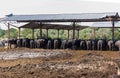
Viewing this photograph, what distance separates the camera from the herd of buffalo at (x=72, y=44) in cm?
2625

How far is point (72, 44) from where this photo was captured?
2786cm

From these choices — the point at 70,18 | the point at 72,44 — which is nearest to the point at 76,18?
the point at 70,18

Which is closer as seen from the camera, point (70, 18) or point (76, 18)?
point (76, 18)

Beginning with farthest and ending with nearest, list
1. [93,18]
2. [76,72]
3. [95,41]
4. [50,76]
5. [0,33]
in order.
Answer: [0,33] < [93,18] < [95,41] < [76,72] < [50,76]

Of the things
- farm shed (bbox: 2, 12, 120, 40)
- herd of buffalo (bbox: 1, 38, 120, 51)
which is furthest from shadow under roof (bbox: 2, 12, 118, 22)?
herd of buffalo (bbox: 1, 38, 120, 51)

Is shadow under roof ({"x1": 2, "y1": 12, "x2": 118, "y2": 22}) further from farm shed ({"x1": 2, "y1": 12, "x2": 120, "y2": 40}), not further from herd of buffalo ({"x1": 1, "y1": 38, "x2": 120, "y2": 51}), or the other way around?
herd of buffalo ({"x1": 1, "y1": 38, "x2": 120, "y2": 51})

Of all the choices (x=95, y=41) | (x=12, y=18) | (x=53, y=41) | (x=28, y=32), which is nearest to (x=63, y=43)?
(x=53, y=41)

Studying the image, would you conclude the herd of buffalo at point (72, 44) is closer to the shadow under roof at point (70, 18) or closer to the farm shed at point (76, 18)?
the farm shed at point (76, 18)

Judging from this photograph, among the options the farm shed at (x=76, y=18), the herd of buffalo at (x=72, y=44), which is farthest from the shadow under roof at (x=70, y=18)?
the herd of buffalo at (x=72, y=44)

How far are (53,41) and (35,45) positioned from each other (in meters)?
1.96

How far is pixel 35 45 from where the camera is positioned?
29.9 m

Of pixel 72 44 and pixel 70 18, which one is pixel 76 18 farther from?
pixel 72 44

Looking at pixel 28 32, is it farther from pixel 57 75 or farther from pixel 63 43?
pixel 57 75

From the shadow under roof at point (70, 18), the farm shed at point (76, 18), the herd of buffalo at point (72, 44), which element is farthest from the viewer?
the shadow under roof at point (70, 18)
